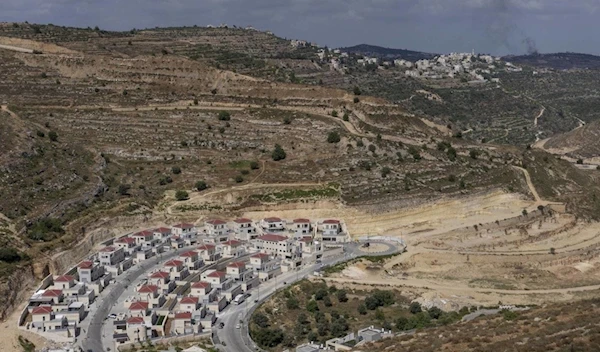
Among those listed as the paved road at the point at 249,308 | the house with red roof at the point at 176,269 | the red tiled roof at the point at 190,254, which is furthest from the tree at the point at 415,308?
the red tiled roof at the point at 190,254

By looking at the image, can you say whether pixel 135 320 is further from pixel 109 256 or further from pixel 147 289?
pixel 109 256

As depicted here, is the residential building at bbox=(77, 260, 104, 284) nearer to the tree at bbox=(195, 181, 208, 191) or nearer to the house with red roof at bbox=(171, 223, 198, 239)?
the house with red roof at bbox=(171, 223, 198, 239)

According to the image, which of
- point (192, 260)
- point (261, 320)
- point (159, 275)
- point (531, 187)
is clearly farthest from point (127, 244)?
point (531, 187)

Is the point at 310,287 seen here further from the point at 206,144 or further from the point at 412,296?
the point at 206,144

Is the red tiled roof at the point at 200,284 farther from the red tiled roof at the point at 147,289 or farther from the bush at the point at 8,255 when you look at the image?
the bush at the point at 8,255

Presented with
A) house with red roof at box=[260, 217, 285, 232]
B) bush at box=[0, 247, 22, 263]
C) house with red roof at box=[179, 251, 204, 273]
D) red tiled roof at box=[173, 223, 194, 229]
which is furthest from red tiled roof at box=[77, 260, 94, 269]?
house with red roof at box=[260, 217, 285, 232]

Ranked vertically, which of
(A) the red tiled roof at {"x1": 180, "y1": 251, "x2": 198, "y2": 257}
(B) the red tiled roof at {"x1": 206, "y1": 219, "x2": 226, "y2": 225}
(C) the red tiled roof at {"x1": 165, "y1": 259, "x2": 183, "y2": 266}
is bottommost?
(C) the red tiled roof at {"x1": 165, "y1": 259, "x2": 183, "y2": 266}

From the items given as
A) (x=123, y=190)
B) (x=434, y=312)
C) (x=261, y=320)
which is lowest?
(x=434, y=312)
